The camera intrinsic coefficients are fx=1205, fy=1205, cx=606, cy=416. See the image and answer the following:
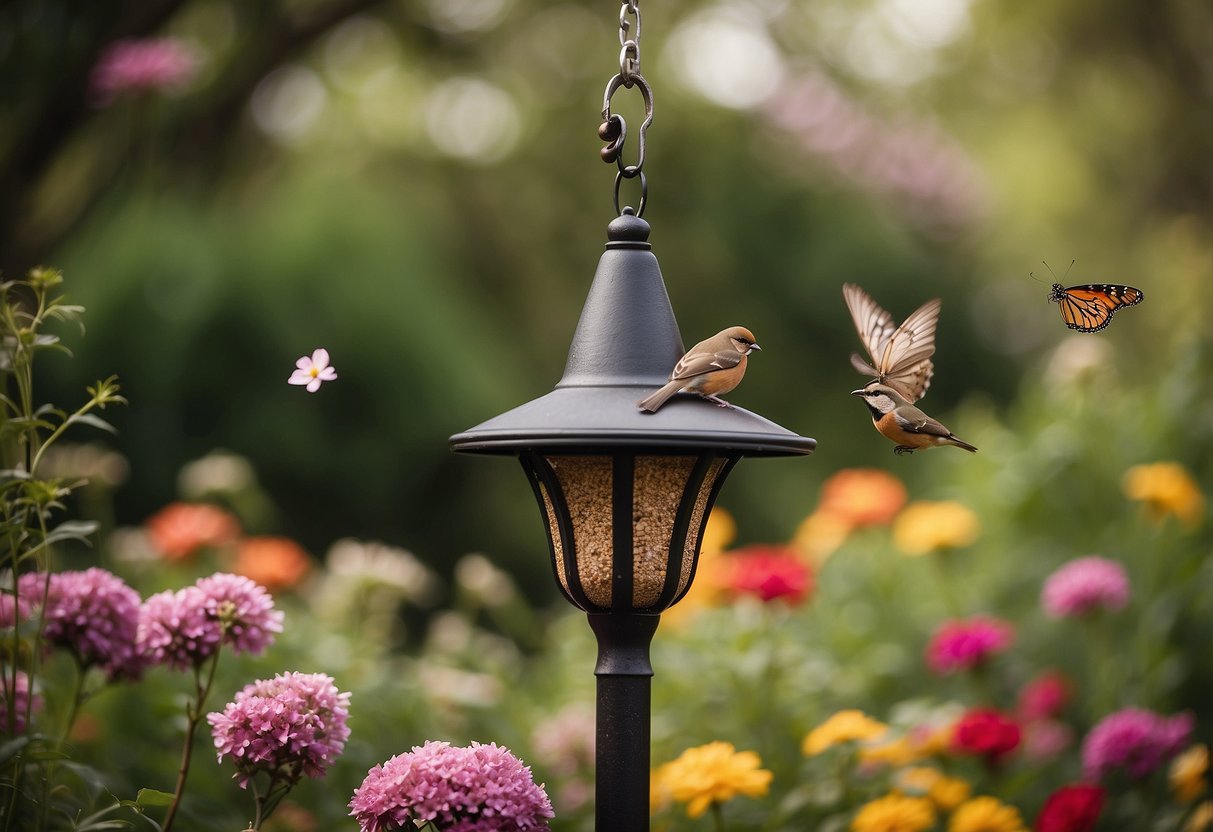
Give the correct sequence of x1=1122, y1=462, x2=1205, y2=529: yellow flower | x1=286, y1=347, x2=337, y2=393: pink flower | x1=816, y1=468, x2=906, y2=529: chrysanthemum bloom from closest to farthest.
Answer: x1=286, y1=347, x2=337, y2=393: pink flower → x1=1122, y1=462, x2=1205, y2=529: yellow flower → x1=816, y1=468, x2=906, y2=529: chrysanthemum bloom

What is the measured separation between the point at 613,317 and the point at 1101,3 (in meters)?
9.80

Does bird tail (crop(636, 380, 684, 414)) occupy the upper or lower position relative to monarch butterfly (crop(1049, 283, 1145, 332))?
lower

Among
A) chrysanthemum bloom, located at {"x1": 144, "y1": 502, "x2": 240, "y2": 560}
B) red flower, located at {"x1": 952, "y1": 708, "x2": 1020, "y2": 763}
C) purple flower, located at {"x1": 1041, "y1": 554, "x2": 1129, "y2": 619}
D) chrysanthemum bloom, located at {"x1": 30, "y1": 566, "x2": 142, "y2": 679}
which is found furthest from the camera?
chrysanthemum bloom, located at {"x1": 144, "y1": 502, "x2": 240, "y2": 560}

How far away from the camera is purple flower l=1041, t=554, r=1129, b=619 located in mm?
3566

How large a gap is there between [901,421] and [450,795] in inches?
40.3

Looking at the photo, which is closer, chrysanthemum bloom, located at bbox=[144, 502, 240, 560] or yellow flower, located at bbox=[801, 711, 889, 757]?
yellow flower, located at bbox=[801, 711, 889, 757]

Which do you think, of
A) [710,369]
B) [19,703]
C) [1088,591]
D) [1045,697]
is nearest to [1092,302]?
[710,369]

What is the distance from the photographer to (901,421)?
2.19m

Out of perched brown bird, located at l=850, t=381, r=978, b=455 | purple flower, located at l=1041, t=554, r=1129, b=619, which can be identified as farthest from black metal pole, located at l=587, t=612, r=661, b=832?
purple flower, located at l=1041, t=554, r=1129, b=619

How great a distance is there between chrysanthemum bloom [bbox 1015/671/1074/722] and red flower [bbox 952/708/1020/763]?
27.2 inches

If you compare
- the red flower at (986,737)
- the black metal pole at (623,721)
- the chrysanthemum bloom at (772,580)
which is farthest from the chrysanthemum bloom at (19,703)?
the red flower at (986,737)

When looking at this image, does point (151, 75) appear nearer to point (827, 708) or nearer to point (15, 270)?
point (15, 270)

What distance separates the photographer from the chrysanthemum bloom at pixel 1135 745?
310 cm

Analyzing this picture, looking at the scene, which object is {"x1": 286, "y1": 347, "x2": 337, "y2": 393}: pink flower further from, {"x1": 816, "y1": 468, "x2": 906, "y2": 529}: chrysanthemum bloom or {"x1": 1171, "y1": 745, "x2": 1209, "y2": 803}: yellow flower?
{"x1": 816, "y1": 468, "x2": 906, "y2": 529}: chrysanthemum bloom
